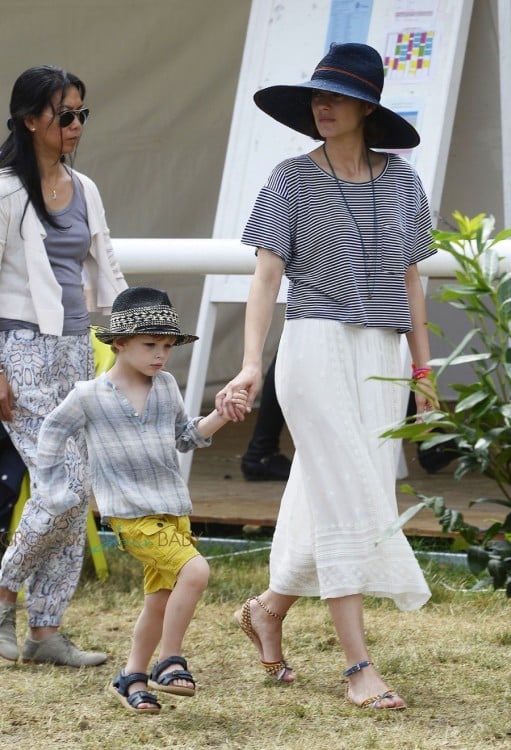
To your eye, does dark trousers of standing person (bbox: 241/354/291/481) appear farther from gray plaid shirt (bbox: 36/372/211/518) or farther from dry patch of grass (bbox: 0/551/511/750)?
gray plaid shirt (bbox: 36/372/211/518)

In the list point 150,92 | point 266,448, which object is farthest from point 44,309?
point 150,92

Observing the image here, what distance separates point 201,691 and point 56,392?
975 millimetres

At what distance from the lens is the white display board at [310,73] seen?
5.86m

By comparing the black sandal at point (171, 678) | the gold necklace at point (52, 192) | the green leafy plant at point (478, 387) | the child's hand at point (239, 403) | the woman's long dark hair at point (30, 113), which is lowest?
the black sandal at point (171, 678)

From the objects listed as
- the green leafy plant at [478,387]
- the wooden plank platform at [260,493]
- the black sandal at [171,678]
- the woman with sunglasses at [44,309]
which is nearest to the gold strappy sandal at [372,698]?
the black sandal at [171,678]

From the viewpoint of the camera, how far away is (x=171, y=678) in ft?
12.2

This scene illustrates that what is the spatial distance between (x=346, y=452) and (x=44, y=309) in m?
1.00

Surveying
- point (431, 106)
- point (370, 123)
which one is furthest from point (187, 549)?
point (431, 106)

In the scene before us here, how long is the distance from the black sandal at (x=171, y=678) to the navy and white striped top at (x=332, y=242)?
0.95 meters

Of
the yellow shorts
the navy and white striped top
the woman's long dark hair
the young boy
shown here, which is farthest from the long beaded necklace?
the woman's long dark hair

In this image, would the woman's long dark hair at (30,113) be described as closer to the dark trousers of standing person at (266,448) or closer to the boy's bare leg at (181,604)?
the boy's bare leg at (181,604)

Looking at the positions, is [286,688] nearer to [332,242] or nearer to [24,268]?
[332,242]

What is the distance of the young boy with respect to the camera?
377 centimetres

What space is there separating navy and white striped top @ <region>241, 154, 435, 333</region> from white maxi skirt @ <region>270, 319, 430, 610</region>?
58 mm
